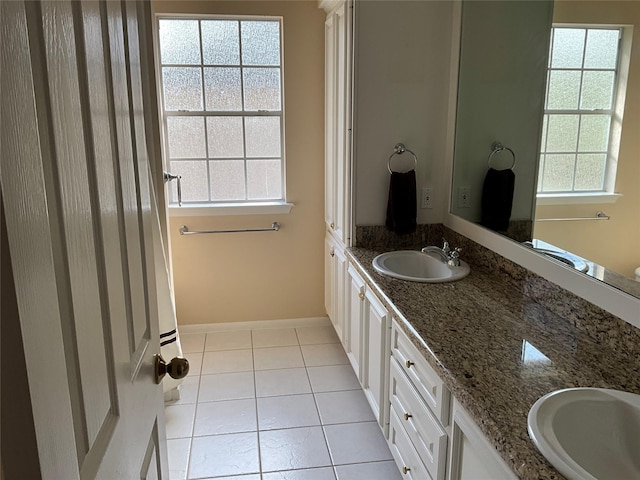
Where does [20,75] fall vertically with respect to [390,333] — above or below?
above

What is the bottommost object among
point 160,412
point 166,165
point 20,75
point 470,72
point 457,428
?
point 457,428

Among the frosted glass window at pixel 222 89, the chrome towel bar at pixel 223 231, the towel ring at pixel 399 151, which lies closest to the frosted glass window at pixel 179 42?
the frosted glass window at pixel 222 89

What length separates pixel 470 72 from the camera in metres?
2.63

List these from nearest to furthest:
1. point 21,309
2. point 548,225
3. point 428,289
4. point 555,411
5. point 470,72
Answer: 1. point 21,309
2. point 555,411
3. point 548,225
4. point 428,289
5. point 470,72

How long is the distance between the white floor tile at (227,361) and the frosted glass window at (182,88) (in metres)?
1.65

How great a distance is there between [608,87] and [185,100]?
256cm

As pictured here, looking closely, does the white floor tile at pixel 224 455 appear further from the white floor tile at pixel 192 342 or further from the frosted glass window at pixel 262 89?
the frosted glass window at pixel 262 89

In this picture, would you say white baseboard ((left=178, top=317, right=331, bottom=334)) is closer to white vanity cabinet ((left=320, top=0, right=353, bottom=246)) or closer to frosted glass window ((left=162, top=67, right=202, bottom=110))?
white vanity cabinet ((left=320, top=0, right=353, bottom=246))

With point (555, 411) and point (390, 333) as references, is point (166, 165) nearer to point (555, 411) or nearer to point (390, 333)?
point (390, 333)

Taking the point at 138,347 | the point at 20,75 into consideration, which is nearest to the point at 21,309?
the point at 20,75

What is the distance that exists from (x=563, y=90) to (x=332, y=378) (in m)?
2.04

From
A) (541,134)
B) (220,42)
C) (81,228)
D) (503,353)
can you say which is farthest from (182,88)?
(81,228)

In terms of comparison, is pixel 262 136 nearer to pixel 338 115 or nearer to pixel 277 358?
pixel 338 115

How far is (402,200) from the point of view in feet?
9.15
